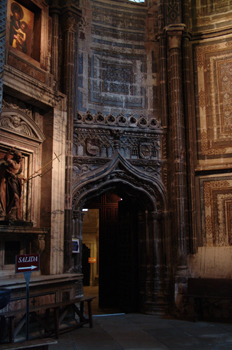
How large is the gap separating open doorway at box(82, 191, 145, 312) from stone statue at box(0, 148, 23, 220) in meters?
3.10

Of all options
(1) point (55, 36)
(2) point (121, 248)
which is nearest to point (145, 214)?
(2) point (121, 248)

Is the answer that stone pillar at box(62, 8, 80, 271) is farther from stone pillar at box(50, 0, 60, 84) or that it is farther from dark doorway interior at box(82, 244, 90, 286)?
dark doorway interior at box(82, 244, 90, 286)

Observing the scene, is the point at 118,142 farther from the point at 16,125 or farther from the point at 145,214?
the point at 16,125

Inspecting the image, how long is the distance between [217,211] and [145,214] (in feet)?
6.10

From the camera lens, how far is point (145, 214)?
9.93 meters

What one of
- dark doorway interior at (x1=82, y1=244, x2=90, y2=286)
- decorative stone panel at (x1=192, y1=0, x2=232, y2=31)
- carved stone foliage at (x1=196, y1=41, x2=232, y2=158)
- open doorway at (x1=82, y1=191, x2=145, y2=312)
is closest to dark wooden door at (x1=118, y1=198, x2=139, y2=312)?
open doorway at (x1=82, y1=191, x2=145, y2=312)

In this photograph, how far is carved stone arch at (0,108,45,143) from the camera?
748cm

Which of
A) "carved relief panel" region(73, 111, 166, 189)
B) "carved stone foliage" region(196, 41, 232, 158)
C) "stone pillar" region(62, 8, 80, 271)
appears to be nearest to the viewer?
"stone pillar" region(62, 8, 80, 271)

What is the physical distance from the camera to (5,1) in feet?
16.1

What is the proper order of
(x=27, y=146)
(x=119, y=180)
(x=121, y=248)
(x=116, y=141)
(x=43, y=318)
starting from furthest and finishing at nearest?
(x=121, y=248), (x=116, y=141), (x=119, y=180), (x=27, y=146), (x=43, y=318)

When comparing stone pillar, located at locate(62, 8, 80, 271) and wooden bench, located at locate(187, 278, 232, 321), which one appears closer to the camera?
wooden bench, located at locate(187, 278, 232, 321)

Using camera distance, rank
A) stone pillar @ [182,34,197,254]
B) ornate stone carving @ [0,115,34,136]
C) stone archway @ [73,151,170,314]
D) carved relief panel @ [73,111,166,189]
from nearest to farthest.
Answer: ornate stone carving @ [0,115,34,136], stone archway @ [73,151,170,314], carved relief panel @ [73,111,166,189], stone pillar @ [182,34,197,254]

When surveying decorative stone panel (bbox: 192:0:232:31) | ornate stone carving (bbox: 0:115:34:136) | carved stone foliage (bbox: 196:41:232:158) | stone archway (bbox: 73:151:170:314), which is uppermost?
decorative stone panel (bbox: 192:0:232:31)

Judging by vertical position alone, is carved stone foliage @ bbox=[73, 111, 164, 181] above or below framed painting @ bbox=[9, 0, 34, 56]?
below
